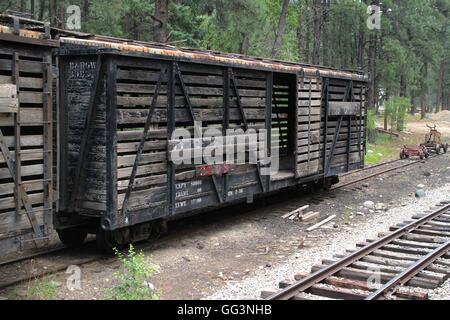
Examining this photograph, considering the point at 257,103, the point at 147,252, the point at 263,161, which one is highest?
the point at 257,103

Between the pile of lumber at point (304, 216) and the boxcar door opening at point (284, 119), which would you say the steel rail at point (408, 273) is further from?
the boxcar door opening at point (284, 119)

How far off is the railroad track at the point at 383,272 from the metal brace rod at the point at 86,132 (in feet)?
11.4

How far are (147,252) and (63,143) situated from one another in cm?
233

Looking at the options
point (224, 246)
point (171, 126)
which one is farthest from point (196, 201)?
point (171, 126)

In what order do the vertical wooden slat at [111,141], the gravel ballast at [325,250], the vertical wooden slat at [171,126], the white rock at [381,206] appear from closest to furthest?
the gravel ballast at [325,250] → the vertical wooden slat at [111,141] → the vertical wooden slat at [171,126] → the white rock at [381,206]

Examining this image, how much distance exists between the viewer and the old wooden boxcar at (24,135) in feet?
20.6

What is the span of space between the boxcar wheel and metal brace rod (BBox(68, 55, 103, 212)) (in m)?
0.81

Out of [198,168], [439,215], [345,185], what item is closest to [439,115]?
[345,185]

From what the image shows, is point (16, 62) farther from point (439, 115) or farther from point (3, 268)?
point (439, 115)

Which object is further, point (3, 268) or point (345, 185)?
point (345, 185)

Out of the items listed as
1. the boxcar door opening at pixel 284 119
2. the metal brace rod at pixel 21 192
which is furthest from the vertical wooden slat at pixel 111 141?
the boxcar door opening at pixel 284 119

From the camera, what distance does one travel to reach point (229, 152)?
10.5 m

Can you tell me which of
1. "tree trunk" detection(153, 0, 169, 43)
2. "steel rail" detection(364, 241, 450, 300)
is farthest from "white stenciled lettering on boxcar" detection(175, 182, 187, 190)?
"tree trunk" detection(153, 0, 169, 43)

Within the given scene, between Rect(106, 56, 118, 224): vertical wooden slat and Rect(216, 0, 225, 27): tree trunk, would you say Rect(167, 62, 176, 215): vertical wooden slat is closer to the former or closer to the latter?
Rect(106, 56, 118, 224): vertical wooden slat
